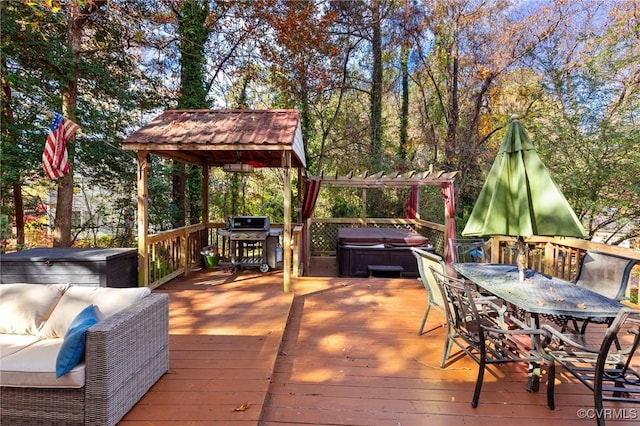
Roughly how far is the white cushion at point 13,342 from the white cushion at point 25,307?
0.03m

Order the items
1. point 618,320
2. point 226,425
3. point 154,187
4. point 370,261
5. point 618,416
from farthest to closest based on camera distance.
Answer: point 154,187
point 370,261
point 618,416
point 226,425
point 618,320

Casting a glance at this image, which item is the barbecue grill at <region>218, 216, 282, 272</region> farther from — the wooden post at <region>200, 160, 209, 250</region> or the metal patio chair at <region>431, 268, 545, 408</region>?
the metal patio chair at <region>431, 268, 545, 408</region>

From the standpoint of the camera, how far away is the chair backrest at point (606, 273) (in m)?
3.12

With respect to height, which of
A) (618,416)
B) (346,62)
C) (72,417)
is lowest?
(618,416)

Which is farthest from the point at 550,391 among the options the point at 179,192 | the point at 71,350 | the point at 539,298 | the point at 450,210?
the point at 179,192

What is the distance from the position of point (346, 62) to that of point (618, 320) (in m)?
11.7

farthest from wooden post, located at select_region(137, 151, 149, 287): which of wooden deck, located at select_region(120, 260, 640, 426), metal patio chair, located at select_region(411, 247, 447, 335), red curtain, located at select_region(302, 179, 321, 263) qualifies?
metal patio chair, located at select_region(411, 247, 447, 335)

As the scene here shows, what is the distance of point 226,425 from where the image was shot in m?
1.99

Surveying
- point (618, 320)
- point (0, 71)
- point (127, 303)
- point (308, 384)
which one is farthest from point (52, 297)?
point (0, 71)

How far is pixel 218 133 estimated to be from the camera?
15.6 feet

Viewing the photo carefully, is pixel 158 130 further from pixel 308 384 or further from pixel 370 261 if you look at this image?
pixel 370 261

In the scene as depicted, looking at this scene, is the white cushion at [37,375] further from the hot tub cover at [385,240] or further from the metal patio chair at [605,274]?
the hot tub cover at [385,240]

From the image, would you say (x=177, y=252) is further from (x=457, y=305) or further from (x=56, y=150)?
(x=457, y=305)

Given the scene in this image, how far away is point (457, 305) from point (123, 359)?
2435 millimetres
